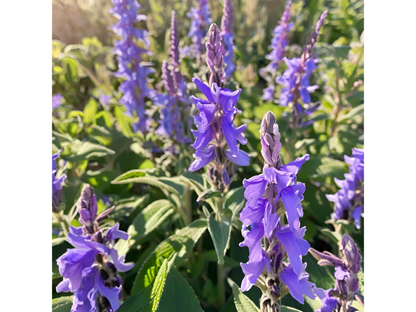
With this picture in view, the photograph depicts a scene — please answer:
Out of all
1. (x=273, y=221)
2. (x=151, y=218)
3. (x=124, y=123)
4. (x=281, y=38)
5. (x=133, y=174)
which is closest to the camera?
(x=273, y=221)

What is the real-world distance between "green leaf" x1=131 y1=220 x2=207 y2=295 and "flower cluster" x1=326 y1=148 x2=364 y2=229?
1.67 ft

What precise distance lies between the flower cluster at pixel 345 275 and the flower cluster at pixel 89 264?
512mm

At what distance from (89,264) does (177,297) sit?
0.28 m

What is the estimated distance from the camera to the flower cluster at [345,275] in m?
0.69

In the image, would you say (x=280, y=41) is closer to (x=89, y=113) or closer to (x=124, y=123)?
(x=124, y=123)

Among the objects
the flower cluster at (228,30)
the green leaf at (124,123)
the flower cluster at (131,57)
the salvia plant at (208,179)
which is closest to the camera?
the salvia plant at (208,179)

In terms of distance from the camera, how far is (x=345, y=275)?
27.9 inches

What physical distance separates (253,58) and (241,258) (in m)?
1.72

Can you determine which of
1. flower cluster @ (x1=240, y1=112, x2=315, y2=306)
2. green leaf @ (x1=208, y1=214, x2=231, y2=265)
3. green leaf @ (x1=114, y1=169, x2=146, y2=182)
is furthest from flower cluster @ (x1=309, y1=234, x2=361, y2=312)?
green leaf @ (x1=114, y1=169, x2=146, y2=182)

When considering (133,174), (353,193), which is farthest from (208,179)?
(353,193)

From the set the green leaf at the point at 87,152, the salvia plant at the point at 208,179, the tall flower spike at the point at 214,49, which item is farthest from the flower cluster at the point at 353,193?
the green leaf at the point at 87,152

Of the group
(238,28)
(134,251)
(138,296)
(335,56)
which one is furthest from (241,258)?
(238,28)

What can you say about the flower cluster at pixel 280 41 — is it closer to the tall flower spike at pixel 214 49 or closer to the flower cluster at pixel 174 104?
the flower cluster at pixel 174 104

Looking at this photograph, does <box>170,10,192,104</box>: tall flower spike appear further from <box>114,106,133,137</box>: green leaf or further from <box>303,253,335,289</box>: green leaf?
<box>303,253,335,289</box>: green leaf
